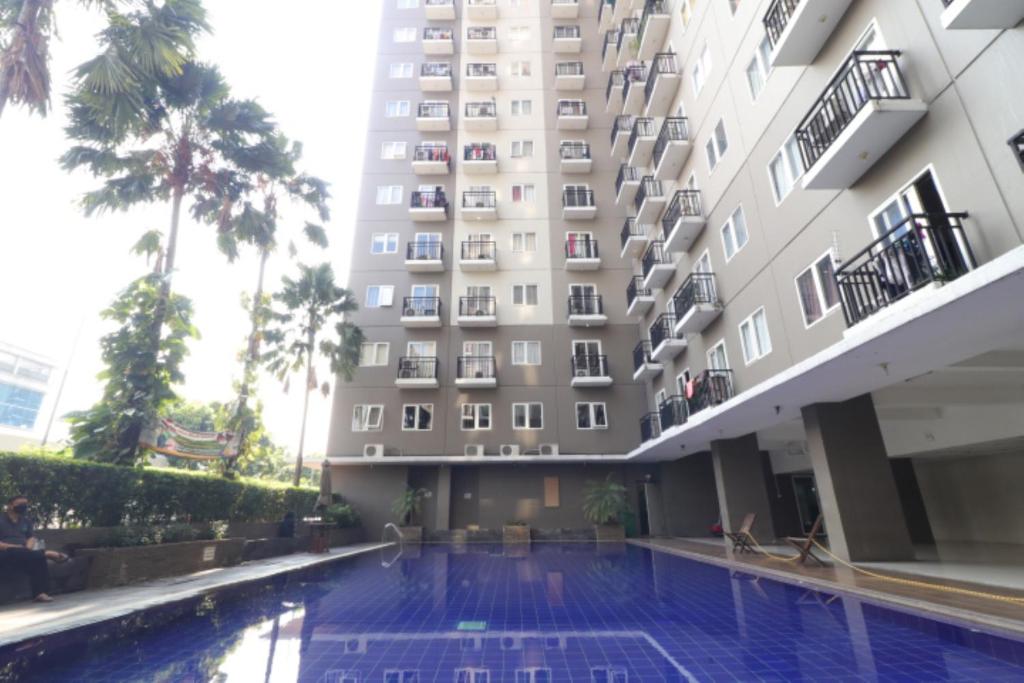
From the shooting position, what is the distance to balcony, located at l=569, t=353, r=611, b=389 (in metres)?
21.0

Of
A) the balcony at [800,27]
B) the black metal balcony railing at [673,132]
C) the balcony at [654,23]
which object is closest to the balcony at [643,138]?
the black metal balcony railing at [673,132]

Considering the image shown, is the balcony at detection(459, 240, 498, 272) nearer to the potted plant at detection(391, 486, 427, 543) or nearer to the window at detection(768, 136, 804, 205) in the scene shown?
the potted plant at detection(391, 486, 427, 543)

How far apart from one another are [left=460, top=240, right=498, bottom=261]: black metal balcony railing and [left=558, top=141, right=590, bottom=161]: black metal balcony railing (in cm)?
649

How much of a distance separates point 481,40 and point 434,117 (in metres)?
6.26

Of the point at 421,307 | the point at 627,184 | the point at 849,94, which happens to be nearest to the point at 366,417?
the point at 421,307

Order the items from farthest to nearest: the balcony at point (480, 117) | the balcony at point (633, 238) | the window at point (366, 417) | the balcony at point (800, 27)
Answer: the balcony at point (480, 117) → the window at point (366, 417) → the balcony at point (633, 238) → the balcony at point (800, 27)

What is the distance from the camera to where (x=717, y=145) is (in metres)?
13.6

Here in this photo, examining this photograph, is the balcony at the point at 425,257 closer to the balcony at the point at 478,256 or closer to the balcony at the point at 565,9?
the balcony at the point at 478,256

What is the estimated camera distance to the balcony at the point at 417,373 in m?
21.0

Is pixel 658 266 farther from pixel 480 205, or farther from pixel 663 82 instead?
pixel 480 205

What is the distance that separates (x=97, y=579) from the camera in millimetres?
7668

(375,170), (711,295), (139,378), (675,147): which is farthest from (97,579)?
(375,170)

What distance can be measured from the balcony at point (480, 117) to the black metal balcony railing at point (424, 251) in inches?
309

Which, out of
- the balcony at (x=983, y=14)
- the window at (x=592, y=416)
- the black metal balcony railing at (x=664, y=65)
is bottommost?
the window at (x=592, y=416)
